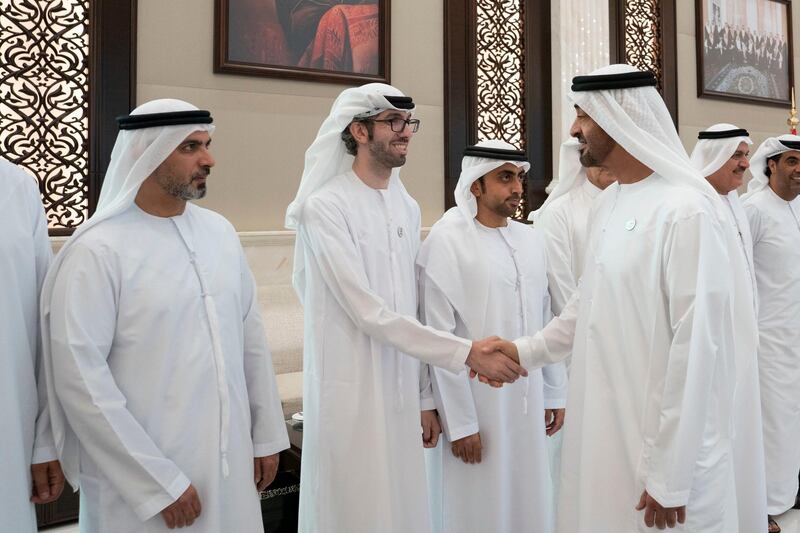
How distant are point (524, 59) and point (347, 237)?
13.6ft

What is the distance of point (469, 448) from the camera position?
273 centimetres

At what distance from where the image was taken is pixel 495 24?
5980 millimetres

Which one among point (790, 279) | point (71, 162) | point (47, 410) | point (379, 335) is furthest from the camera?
point (71, 162)

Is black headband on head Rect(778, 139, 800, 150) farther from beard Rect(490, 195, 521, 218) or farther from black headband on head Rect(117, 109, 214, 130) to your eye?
black headband on head Rect(117, 109, 214, 130)

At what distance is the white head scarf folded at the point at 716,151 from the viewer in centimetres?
404

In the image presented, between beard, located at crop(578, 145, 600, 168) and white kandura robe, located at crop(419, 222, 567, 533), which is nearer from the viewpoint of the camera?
beard, located at crop(578, 145, 600, 168)

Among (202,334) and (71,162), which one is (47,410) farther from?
(71,162)

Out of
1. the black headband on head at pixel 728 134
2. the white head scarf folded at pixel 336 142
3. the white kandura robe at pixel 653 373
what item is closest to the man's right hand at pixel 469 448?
the white kandura robe at pixel 653 373

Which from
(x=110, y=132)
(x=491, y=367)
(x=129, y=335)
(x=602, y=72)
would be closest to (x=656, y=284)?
(x=602, y=72)

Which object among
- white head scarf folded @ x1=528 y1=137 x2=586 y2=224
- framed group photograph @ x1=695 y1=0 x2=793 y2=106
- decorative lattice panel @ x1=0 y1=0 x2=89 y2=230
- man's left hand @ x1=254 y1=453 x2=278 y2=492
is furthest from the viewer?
framed group photograph @ x1=695 y1=0 x2=793 y2=106

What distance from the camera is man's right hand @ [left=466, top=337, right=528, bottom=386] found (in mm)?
2547

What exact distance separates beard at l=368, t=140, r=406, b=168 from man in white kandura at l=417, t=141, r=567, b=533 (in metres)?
0.38

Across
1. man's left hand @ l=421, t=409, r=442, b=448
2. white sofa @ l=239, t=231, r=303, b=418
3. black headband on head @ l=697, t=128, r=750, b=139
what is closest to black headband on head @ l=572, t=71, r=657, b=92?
man's left hand @ l=421, t=409, r=442, b=448

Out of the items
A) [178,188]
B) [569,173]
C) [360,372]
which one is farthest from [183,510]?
[569,173]
